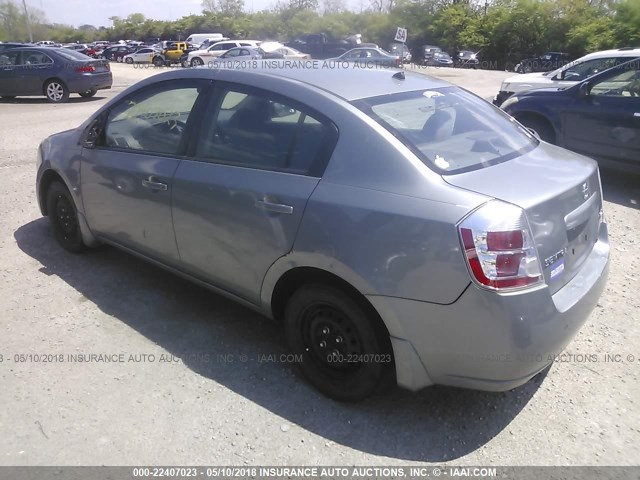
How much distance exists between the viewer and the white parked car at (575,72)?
998 centimetres

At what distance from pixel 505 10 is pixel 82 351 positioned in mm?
52727

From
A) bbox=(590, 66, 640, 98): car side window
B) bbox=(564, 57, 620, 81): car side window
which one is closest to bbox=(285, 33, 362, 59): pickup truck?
bbox=(564, 57, 620, 81): car side window

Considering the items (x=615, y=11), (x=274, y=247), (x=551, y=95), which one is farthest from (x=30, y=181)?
(x=615, y=11)

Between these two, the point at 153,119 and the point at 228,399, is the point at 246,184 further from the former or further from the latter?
the point at 153,119

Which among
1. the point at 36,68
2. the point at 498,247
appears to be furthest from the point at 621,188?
the point at 36,68

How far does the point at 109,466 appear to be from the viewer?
2541 millimetres

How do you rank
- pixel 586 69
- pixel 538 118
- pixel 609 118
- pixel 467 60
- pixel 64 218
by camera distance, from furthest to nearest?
1. pixel 467 60
2. pixel 586 69
3. pixel 538 118
4. pixel 609 118
5. pixel 64 218

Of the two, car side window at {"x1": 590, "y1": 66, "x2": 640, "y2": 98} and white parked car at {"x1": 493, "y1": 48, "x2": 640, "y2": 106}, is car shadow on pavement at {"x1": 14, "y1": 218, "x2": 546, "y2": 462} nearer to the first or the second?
car side window at {"x1": 590, "y1": 66, "x2": 640, "y2": 98}

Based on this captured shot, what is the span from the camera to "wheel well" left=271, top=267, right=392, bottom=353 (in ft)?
8.77

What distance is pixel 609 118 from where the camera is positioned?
261 inches

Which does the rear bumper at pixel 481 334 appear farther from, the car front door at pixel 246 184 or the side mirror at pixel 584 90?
the side mirror at pixel 584 90

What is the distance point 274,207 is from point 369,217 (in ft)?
1.92

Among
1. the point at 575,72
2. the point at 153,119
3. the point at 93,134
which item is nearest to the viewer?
the point at 153,119

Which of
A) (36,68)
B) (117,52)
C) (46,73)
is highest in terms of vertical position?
(36,68)
